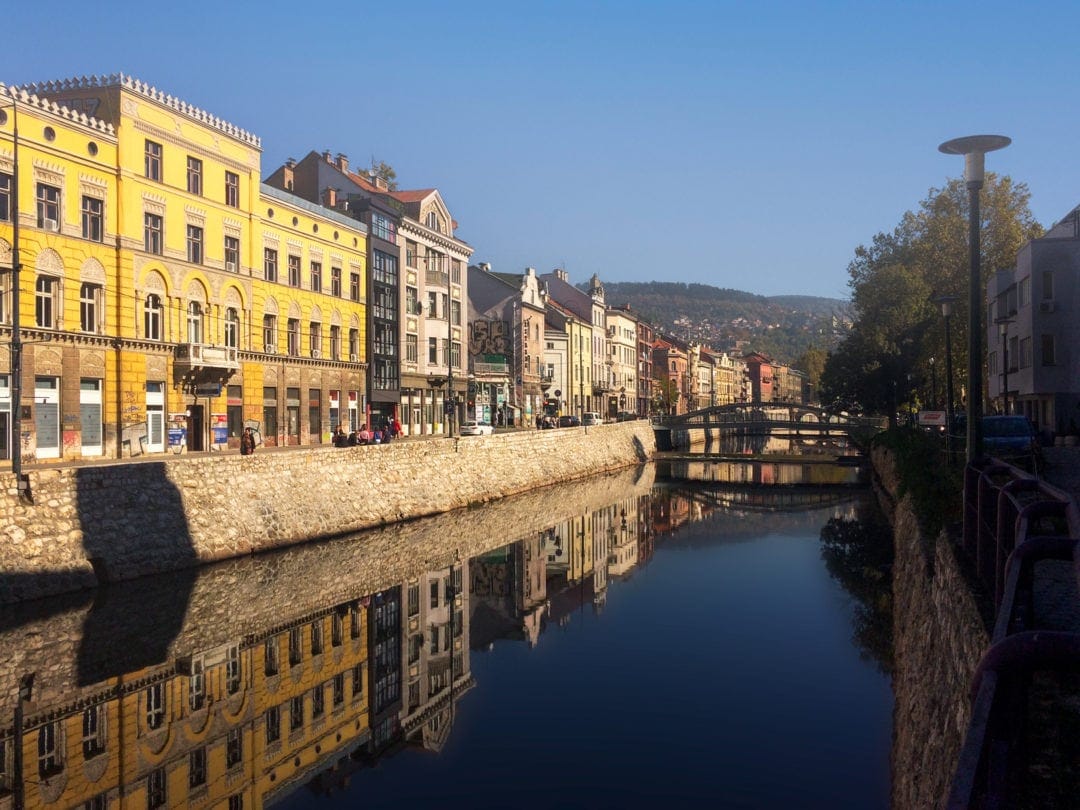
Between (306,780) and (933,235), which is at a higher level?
(933,235)

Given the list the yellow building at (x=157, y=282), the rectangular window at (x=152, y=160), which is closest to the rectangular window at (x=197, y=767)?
the yellow building at (x=157, y=282)

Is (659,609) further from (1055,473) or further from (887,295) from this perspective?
(887,295)

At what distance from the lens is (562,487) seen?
178 feet

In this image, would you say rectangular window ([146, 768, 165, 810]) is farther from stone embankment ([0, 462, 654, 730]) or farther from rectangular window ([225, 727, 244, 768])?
stone embankment ([0, 462, 654, 730])

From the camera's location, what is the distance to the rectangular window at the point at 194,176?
40656 mm

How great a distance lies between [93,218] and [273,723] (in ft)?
87.9

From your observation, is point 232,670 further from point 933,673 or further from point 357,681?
point 933,673

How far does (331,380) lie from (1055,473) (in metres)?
37.2

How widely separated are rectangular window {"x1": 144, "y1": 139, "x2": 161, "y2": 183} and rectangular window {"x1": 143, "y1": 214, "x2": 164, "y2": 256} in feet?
5.17

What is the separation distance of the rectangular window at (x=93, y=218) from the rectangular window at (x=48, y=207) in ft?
4.06

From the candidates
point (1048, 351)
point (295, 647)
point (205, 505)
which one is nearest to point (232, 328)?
point (205, 505)

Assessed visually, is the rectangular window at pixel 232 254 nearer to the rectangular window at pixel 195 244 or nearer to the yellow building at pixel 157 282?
the yellow building at pixel 157 282

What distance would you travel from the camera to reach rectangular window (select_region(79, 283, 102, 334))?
3522 centimetres

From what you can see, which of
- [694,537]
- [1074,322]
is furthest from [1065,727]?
[1074,322]
